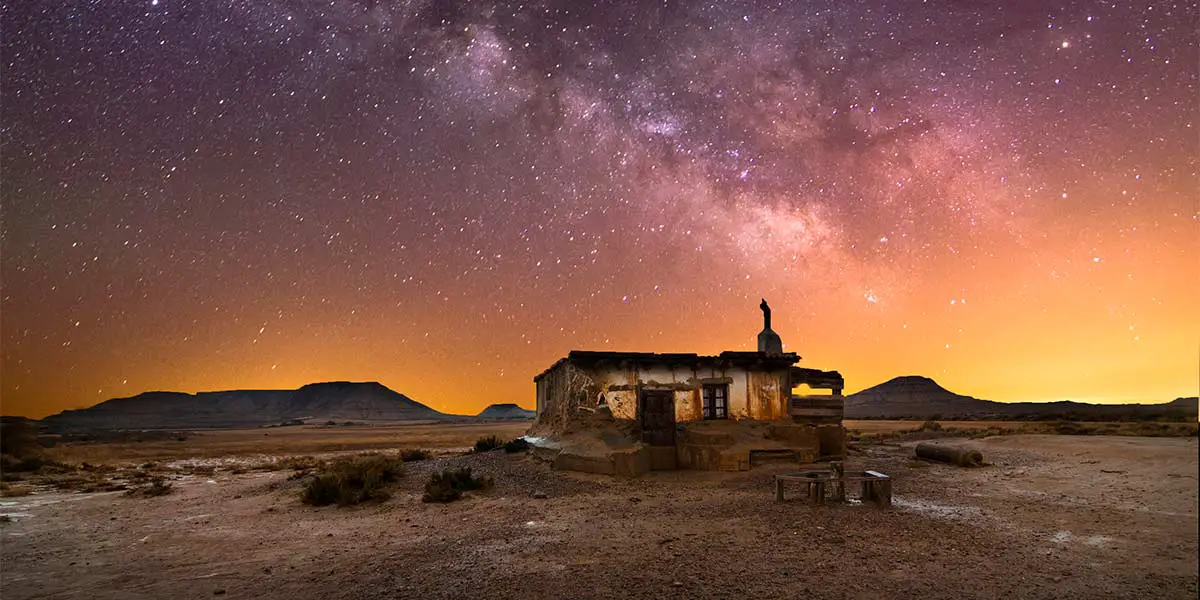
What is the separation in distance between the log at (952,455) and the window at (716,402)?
6.65 meters

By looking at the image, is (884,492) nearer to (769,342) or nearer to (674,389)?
(674,389)

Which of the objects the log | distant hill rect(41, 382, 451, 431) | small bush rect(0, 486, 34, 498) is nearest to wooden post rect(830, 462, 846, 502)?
the log

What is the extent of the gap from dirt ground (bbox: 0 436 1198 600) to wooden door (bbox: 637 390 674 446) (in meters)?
2.93

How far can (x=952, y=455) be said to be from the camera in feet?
63.1

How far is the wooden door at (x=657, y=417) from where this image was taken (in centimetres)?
1919

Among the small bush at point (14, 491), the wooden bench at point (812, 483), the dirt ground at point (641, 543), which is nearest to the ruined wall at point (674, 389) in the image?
the dirt ground at point (641, 543)

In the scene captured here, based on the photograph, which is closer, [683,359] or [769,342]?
[683,359]

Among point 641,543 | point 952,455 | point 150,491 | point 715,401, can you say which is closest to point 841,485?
point 641,543

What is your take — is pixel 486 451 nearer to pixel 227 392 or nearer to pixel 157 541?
pixel 157 541

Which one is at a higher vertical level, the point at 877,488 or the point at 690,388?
the point at 690,388

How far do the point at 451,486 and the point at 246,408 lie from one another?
193 metres

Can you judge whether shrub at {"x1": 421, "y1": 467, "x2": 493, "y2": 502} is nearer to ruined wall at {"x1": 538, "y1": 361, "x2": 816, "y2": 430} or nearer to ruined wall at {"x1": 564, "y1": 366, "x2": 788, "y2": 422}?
ruined wall at {"x1": 538, "y1": 361, "x2": 816, "y2": 430}

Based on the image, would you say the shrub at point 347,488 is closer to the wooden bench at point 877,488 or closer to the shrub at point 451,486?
the shrub at point 451,486

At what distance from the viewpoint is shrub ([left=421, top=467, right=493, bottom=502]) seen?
14.7 m
